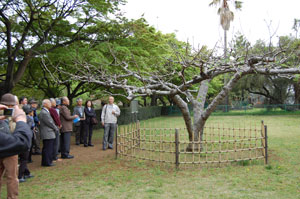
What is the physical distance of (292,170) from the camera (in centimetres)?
583

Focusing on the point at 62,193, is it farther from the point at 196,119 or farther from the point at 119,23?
the point at 119,23

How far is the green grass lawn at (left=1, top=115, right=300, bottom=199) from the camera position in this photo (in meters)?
4.48

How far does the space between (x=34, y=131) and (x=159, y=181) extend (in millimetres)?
4132

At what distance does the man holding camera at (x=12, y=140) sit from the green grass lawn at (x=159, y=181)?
0.91m

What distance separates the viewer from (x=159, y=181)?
519 cm

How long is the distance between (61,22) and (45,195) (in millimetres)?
7190

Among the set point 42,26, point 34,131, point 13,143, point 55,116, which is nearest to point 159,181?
point 13,143

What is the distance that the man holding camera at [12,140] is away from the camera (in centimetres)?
262

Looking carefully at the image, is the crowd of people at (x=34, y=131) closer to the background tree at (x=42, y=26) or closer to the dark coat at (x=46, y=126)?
the dark coat at (x=46, y=126)

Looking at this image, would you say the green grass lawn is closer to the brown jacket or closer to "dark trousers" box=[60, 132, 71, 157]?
"dark trousers" box=[60, 132, 71, 157]

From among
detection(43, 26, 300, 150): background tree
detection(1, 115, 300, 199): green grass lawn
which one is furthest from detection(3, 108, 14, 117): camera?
detection(43, 26, 300, 150): background tree

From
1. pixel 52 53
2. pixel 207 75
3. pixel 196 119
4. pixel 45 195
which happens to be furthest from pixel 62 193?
pixel 52 53

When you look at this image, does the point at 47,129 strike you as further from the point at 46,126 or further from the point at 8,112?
the point at 8,112

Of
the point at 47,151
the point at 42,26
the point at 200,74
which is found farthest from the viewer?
the point at 42,26
